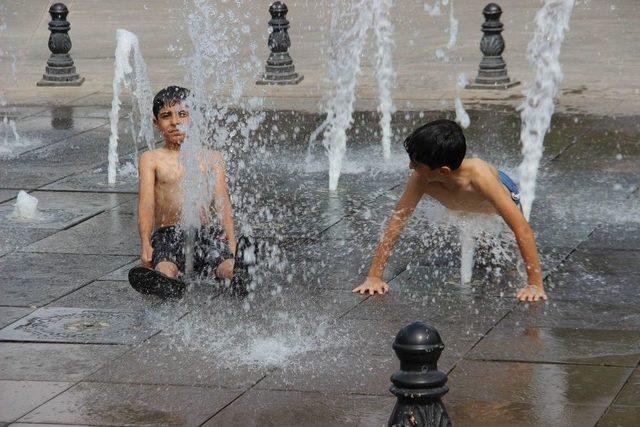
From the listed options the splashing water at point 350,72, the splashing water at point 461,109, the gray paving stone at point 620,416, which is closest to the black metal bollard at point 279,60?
the splashing water at point 350,72

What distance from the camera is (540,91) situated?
13422mm

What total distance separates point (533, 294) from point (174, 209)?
2.16 meters

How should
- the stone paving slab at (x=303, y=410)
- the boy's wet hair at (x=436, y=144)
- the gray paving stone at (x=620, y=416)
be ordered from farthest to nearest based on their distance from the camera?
the boy's wet hair at (x=436, y=144) → the stone paving slab at (x=303, y=410) → the gray paving stone at (x=620, y=416)

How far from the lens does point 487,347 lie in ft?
20.1

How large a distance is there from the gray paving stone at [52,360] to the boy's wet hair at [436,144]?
1.82 m

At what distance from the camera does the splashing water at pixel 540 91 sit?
9875mm

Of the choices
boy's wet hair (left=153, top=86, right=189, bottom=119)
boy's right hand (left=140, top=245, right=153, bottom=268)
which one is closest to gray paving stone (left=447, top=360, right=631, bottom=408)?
boy's right hand (left=140, top=245, right=153, bottom=268)

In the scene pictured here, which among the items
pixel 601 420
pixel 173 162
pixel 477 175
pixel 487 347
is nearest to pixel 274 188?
pixel 173 162

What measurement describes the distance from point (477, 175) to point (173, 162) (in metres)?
1.81

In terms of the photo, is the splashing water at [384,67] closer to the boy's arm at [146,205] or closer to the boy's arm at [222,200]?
the boy's arm at [222,200]

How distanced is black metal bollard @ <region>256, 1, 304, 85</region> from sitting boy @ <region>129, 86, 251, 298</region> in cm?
781

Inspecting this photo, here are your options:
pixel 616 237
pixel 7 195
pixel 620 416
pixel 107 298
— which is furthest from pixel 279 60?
pixel 620 416

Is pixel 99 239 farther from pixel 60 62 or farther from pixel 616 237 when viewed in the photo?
pixel 60 62

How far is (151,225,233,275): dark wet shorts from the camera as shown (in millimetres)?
7340
